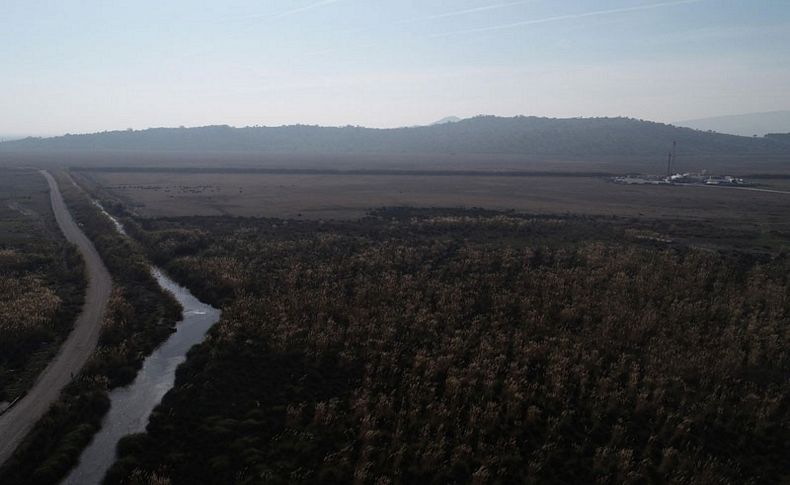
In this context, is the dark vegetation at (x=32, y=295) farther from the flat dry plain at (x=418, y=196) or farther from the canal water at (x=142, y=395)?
the flat dry plain at (x=418, y=196)

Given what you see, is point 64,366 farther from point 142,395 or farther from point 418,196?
point 418,196

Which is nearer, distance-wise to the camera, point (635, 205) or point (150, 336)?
point (150, 336)

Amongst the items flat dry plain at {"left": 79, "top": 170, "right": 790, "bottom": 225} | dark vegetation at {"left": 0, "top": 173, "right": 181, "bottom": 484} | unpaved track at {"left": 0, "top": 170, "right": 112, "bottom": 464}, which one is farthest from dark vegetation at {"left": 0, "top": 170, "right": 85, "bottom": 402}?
flat dry plain at {"left": 79, "top": 170, "right": 790, "bottom": 225}

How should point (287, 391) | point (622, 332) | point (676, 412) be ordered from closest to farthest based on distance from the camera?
point (676, 412) → point (287, 391) → point (622, 332)

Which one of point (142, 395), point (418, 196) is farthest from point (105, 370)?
point (418, 196)

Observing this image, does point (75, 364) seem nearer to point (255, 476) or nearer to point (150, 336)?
point (150, 336)

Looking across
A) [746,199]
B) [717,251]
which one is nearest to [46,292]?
[717,251]

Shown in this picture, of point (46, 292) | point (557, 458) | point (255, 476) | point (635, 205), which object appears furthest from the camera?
point (635, 205)
